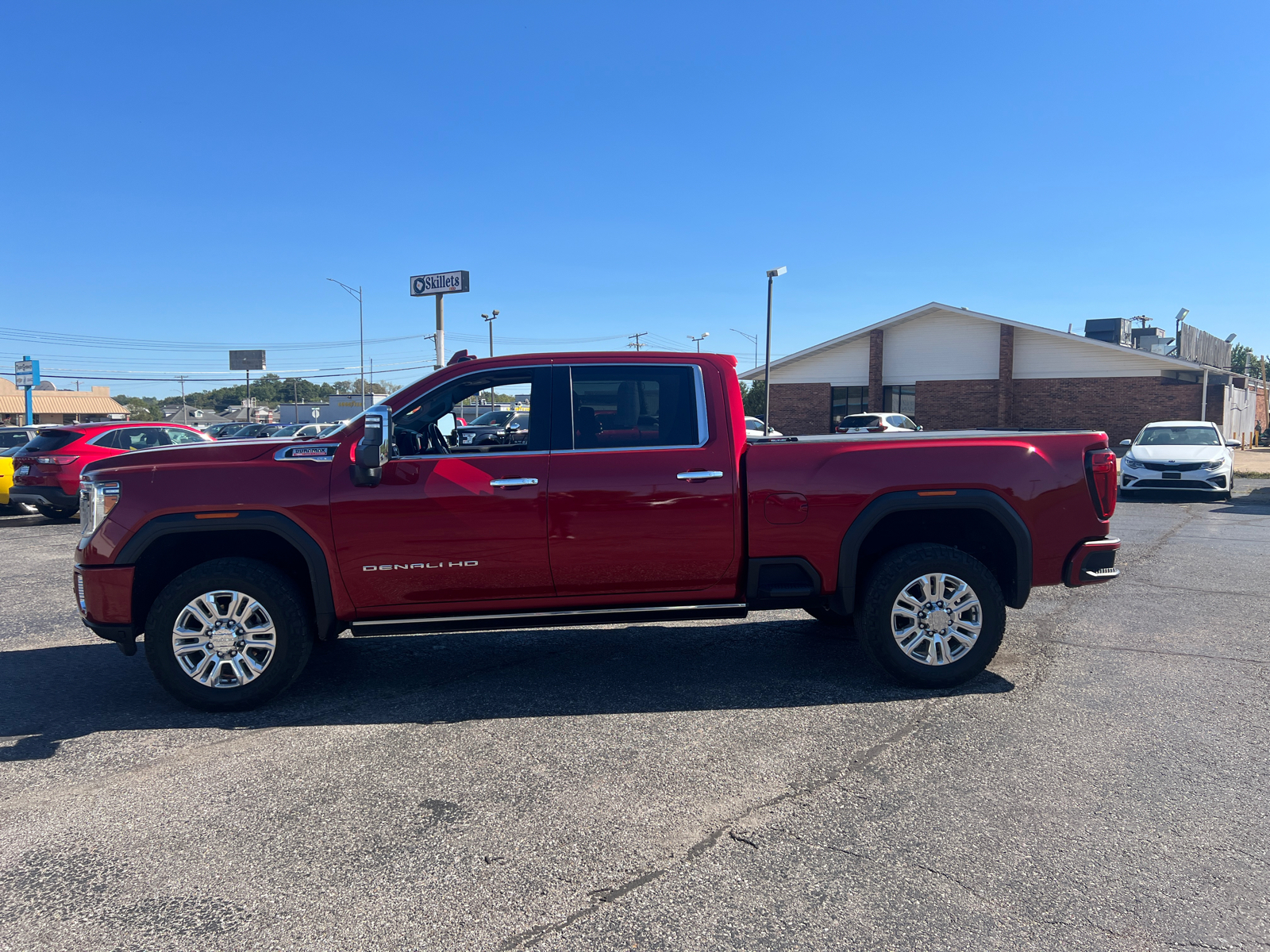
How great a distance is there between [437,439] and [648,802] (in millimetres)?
2440

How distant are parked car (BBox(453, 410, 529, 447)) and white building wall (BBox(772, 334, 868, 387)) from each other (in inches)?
1396

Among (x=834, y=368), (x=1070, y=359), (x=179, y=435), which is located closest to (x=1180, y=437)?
(x=1070, y=359)

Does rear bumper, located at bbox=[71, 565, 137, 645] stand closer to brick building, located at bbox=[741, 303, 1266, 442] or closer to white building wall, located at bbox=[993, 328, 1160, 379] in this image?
brick building, located at bbox=[741, 303, 1266, 442]

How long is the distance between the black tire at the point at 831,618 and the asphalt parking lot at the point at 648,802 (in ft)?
1.09

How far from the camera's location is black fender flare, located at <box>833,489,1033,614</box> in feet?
16.3

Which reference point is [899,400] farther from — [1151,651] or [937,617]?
[937,617]

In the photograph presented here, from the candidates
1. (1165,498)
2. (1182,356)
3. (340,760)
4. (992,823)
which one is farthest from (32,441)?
(1182,356)

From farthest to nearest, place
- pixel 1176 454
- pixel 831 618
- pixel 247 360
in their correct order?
pixel 247 360 → pixel 1176 454 → pixel 831 618

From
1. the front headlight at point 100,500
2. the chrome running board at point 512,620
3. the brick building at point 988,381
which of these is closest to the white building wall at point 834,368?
the brick building at point 988,381

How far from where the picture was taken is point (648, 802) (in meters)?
3.66

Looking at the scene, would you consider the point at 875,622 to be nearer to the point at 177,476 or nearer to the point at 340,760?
the point at 340,760

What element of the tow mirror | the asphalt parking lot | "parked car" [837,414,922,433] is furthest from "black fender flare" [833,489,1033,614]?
"parked car" [837,414,922,433]

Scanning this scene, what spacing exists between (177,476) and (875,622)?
3990 millimetres

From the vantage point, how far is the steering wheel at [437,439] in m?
5.00
